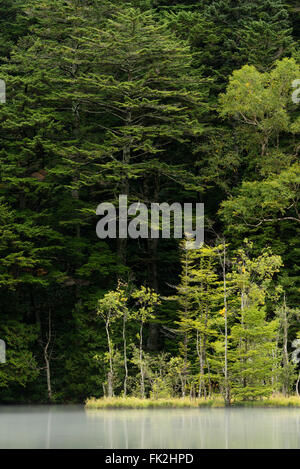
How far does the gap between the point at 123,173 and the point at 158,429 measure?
16.3 m

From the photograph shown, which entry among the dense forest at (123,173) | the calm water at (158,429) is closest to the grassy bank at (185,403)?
the calm water at (158,429)

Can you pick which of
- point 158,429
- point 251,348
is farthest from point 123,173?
point 158,429

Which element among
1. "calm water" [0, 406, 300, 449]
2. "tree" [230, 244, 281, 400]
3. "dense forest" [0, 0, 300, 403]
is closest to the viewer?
"calm water" [0, 406, 300, 449]

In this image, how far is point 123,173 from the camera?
31281 mm

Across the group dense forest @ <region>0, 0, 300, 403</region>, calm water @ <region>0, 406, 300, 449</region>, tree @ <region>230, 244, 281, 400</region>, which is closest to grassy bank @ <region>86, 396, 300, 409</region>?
tree @ <region>230, 244, 281, 400</region>

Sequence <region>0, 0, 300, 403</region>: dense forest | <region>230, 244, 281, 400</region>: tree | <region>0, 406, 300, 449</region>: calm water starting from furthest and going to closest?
<region>0, 0, 300, 403</region>: dense forest
<region>230, 244, 281, 400</region>: tree
<region>0, 406, 300, 449</region>: calm water

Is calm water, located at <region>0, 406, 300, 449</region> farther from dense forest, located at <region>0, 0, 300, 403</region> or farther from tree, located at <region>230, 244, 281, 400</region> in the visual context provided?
dense forest, located at <region>0, 0, 300, 403</region>

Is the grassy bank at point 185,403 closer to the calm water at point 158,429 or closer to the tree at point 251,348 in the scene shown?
the tree at point 251,348

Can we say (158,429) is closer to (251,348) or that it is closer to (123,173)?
(251,348)

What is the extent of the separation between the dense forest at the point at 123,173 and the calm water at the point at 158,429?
22.2 ft

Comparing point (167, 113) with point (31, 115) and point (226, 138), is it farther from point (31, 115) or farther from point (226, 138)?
point (31, 115)

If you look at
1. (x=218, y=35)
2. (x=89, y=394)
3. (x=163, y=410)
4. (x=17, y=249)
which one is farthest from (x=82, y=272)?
(x=218, y=35)

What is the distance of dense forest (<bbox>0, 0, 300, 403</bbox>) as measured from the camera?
98.1 ft

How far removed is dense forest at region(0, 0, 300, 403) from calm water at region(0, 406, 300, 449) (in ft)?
22.2
